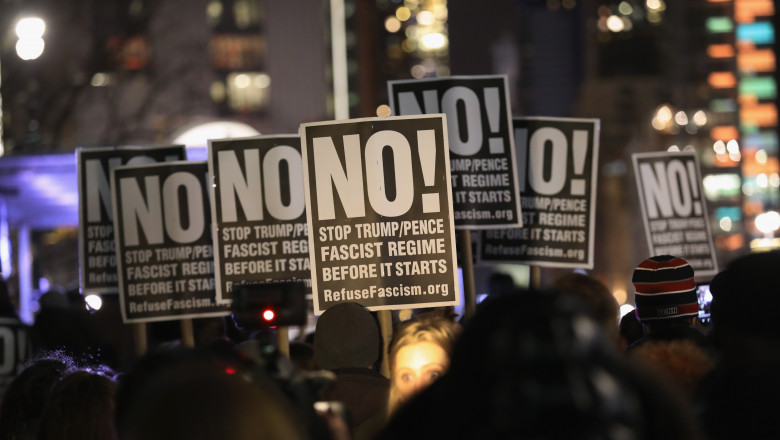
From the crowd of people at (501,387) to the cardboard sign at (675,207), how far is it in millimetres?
7078

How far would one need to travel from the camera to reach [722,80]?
578 feet

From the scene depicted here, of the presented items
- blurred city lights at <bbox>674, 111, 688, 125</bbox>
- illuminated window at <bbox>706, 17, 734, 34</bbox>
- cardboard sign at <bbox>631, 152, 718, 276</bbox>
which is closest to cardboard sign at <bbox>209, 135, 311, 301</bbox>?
cardboard sign at <bbox>631, 152, 718, 276</bbox>

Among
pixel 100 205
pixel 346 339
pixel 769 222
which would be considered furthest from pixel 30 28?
pixel 769 222

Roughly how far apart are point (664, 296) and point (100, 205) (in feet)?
19.8

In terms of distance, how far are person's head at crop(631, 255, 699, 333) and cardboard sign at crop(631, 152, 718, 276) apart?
4928mm

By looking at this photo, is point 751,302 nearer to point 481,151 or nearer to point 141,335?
point 481,151

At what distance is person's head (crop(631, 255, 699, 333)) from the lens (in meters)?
7.41

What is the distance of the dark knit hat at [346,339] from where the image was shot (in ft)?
20.8

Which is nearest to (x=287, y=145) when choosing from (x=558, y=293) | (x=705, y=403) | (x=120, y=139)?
(x=705, y=403)

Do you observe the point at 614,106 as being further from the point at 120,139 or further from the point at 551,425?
the point at 551,425

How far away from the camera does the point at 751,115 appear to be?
175750 millimetres

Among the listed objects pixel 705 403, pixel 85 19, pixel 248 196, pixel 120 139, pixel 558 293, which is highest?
pixel 85 19

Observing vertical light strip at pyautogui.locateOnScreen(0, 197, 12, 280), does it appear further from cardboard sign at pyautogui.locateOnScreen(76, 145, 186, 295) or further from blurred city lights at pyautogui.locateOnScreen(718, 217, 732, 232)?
blurred city lights at pyautogui.locateOnScreen(718, 217, 732, 232)

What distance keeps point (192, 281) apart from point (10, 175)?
8964mm
